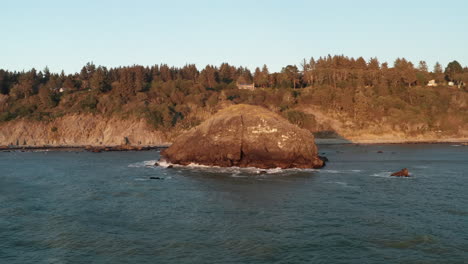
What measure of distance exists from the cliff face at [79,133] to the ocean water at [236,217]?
58.8m

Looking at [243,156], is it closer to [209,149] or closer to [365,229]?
[209,149]

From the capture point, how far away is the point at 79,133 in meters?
113

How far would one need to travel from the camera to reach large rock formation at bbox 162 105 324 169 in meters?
53.5

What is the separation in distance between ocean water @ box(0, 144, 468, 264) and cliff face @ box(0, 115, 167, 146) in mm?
58836

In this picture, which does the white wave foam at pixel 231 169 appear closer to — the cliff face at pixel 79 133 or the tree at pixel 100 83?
the cliff face at pixel 79 133

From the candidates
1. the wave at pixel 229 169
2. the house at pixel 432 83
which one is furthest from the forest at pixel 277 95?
the wave at pixel 229 169

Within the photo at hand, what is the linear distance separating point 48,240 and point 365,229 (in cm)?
1917

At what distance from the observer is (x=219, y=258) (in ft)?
69.7

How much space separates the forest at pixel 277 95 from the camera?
120 m

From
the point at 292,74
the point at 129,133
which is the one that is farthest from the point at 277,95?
the point at 129,133

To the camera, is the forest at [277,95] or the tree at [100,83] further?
the tree at [100,83]

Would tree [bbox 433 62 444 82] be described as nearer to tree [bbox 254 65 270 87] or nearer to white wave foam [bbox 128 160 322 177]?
tree [bbox 254 65 270 87]

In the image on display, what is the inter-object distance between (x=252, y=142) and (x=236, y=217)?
2509cm

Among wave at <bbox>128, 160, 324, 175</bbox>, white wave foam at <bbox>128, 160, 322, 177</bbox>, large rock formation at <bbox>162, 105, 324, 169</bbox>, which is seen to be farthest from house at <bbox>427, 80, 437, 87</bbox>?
white wave foam at <bbox>128, 160, 322, 177</bbox>
